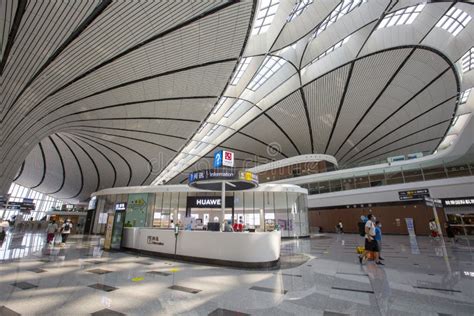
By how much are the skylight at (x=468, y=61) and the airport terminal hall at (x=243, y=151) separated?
135 millimetres

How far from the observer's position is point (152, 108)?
51.0 feet

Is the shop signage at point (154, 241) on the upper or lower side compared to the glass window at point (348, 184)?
lower

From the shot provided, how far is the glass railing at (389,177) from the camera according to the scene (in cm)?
1942

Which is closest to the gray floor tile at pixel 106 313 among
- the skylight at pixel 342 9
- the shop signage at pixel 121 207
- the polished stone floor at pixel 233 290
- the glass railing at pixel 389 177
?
the polished stone floor at pixel 233 290

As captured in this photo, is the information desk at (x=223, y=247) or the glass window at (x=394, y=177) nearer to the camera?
the information desk at (x=223, y=247)

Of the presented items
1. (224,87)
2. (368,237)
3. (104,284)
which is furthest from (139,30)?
(368,237)

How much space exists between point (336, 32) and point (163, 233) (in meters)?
15.7

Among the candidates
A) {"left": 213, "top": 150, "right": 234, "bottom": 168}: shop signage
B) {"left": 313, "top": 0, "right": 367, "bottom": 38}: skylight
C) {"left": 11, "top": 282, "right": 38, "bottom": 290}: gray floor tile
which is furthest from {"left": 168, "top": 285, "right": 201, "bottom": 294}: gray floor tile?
{"left": 313, "top": 0, "right": 367, "bottom": 38}: skylight

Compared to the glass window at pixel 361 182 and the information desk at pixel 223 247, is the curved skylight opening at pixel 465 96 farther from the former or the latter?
the information desk at pixel 223 247

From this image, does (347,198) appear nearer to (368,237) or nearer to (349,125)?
(349,125)

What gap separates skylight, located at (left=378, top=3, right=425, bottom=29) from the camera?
48.5 ft

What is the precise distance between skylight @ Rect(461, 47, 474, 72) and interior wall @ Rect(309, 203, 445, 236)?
40.5 ft

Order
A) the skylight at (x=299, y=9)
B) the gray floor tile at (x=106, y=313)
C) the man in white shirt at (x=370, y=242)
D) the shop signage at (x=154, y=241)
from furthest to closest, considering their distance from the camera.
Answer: the skylight at (x=299, y=9) → the shop signage at (x=154, y=241) → the man in white shirt at (x=370, y=242) → the gray floor tile at (x=106, y=313)

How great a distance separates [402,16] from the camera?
15.7 metres
